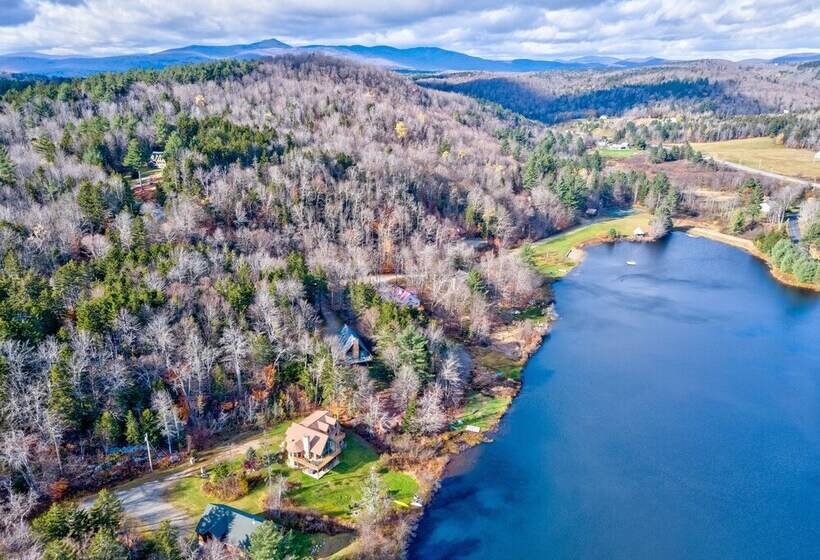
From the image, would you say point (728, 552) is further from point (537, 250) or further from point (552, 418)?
point (537, 250)

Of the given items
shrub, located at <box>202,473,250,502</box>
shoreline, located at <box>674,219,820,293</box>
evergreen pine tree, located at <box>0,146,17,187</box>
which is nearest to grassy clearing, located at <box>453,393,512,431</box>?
shrub, located at <box>202,473,250,502</box>

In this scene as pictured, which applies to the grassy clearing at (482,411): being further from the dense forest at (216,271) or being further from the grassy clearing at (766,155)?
the grassy clearing at (766,155)

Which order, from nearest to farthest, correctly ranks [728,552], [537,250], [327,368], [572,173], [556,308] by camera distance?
1. [728,552]
2. [327,368]
3. [556,308]
4. [537,250]
5. [572,173]

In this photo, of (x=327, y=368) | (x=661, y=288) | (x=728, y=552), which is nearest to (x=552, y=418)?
(x=728, y=552)

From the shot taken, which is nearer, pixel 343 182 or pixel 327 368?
pixel 327 368

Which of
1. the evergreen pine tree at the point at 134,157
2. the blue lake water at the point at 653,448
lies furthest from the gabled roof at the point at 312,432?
the evergreen pine tree at the point at 134,157

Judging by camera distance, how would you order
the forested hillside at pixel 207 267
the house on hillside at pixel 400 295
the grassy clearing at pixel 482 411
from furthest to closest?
1. the house on hillside at pixel 400 295
2. the grassy clearing at pixel 482 411
3. the forested hillside at pixel 207 267
